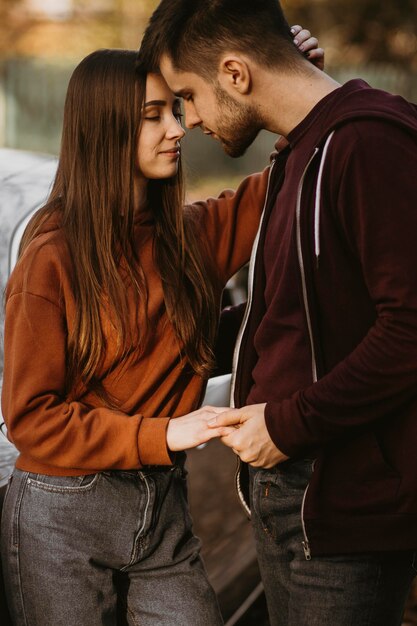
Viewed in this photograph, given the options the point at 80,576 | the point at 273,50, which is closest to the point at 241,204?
the point at 273,50

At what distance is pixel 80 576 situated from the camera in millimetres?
2322

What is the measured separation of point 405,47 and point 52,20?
789cm

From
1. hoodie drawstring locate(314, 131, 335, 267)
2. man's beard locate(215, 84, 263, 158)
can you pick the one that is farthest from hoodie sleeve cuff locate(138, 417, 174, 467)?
man's beard locate(215, 84, 263, 158)

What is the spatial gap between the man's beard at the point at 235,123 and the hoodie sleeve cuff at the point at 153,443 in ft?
2.37

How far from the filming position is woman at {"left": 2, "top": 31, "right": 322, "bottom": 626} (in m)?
2.30

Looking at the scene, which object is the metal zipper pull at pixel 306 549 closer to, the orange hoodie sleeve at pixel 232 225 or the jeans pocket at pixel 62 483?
the jeans pocket at pixel 62 483

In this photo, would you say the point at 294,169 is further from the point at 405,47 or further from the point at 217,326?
the point at 405,47

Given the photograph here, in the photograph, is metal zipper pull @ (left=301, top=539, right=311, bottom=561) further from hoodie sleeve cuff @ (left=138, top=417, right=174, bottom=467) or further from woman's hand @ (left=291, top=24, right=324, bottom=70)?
woman's hand @ (left=291, top=24, right=324, bottom=70)

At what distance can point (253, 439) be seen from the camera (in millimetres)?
2219

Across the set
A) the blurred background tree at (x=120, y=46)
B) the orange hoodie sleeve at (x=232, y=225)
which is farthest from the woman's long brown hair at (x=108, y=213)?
the blurred background tree at (x=120, y=46)

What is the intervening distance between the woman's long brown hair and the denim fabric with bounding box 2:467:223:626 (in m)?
0.24

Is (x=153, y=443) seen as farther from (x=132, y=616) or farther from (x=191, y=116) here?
(x=191, y=116)

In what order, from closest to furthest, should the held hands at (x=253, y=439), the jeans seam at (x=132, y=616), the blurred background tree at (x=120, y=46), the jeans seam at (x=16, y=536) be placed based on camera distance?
1. the held hands at (x=253, y=439)
2. the jeans seam at (x=16, y=536)
3. the jeans seam at (x=132, y=616)
4. the blurred background tree at (x=120, y=46)

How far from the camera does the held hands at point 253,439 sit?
2.21 m
